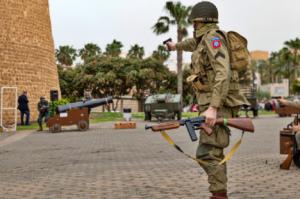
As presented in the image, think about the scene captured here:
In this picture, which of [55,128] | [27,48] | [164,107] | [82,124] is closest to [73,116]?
[82,124]

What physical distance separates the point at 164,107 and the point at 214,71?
77.7 feet

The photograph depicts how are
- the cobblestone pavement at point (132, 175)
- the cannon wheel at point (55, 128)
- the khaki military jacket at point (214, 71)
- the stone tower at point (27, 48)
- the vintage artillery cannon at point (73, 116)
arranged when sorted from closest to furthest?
the khaki military jacket at point (214, 71) → the cobblestone pavement at point (132, 175) → the cannon wheel at point (55, 128) → the vintage artillery cannon at point (73, 116) → the stone tower at point (27, 48)

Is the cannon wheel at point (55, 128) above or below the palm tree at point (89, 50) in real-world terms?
below

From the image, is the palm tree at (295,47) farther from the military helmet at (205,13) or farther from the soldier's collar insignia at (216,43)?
the soldier's collar insignia at (216,43)

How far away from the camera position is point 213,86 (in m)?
4.15

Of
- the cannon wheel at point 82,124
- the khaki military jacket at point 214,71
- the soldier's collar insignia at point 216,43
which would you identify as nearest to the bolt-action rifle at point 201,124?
the khaki military jacket at point 214,71

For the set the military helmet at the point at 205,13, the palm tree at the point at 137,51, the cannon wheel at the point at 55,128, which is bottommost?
the cannon wheel at the point at 55,128

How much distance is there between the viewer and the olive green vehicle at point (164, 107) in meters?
27.8

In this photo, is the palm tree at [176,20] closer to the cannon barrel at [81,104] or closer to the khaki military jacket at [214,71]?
the cannon barrel at [81,104]

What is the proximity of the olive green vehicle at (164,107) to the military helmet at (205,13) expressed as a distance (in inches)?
917

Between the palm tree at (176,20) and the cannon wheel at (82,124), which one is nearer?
the cannon wheel at (82,124)

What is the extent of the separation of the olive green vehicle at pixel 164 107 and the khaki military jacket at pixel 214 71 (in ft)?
76.3

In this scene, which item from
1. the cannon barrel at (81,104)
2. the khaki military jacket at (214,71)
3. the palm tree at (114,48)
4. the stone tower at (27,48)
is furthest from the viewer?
the palm tree at (114,48)

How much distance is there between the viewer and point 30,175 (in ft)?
25.1
